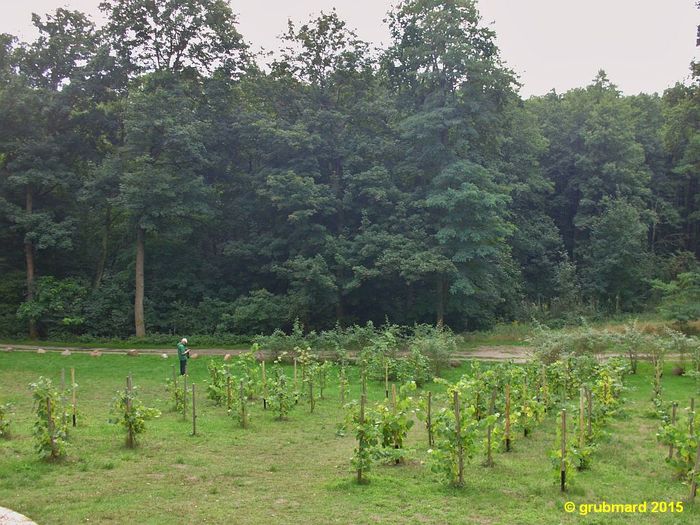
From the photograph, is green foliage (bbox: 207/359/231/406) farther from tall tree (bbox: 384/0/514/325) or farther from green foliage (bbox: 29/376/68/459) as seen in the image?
tall tree (bbox: 384/0/514/325)

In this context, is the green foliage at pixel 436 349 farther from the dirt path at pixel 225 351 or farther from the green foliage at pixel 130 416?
the green foliage at pixel 130 416

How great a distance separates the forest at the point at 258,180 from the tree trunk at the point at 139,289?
0.08 metres

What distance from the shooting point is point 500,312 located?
3512 centimetres

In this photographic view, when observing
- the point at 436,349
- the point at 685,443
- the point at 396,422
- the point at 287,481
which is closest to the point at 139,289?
the point at 436,349

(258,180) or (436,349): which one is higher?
(258,180)

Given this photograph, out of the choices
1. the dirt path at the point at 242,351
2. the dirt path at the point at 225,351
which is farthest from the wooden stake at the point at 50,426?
the dirt path at the point at 225,351

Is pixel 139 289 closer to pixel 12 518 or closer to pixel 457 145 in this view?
pixel 457 145

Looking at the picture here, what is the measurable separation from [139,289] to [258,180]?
27.0ft

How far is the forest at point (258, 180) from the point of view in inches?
1152

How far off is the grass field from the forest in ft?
53.2

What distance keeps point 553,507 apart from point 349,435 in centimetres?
570

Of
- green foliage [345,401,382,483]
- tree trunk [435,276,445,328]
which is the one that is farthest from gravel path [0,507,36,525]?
tree trunk [435,276,445,328]

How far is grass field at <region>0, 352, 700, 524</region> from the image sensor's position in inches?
301

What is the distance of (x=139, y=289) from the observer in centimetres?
3031
